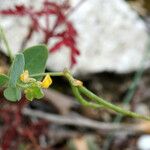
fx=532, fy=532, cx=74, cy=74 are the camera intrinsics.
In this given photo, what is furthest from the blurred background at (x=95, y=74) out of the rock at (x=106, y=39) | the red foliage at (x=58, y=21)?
the red foliage at (x=58, y=21)

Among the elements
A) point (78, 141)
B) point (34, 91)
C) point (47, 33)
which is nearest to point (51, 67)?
point (78, 141)

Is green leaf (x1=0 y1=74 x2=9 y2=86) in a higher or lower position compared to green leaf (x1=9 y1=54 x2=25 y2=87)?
lower

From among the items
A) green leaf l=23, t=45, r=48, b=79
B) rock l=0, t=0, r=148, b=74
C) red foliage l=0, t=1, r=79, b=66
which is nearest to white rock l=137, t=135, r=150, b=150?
rock l=0, t=0, r=148, b=74

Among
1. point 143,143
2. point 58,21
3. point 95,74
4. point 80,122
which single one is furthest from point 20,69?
point 95,74

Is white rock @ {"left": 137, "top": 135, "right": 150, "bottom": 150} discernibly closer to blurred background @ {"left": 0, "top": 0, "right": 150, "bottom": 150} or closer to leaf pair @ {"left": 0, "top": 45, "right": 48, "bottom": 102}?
blurred background @ {"left": 0, "top": 0, "right": 150, "bottom": 150}

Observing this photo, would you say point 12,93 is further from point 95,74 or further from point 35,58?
point 95,74

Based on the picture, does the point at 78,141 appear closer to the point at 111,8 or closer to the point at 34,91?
the point at 111,8
